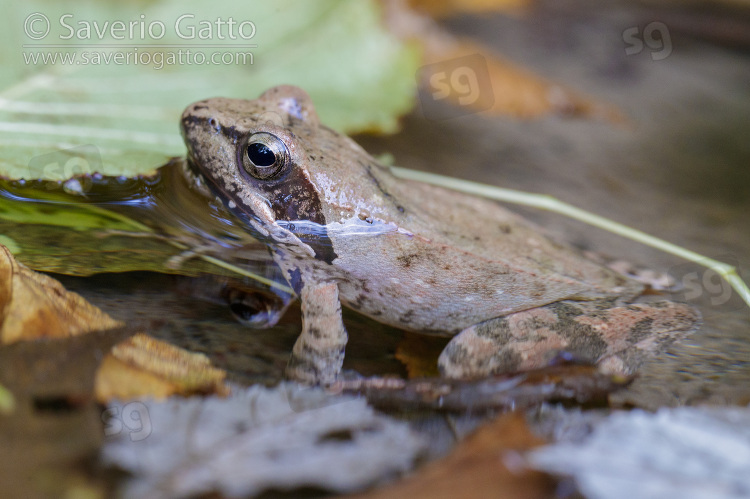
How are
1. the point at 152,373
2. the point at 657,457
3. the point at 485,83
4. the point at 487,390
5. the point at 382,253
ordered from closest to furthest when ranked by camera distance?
the point at 657,457
the point at 152,373
the point at 487,390
the point at 382,253
the point at 485,83

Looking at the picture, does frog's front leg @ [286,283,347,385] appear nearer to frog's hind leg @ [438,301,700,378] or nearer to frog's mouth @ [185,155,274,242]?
frog's mouth @ [185,155,274,242]

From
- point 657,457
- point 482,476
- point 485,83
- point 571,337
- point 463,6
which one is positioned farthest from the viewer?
point 463,6

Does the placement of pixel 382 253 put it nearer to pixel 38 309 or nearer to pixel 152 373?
pixel 152 373

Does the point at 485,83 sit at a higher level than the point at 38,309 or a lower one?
higher

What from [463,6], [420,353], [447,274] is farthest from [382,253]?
[463,6]

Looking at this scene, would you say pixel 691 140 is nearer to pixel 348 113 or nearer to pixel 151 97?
pixel 348 113

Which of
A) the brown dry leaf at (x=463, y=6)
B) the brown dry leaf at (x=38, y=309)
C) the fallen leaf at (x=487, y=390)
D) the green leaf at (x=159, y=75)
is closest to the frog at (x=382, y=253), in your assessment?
the fallen leaf at (x=487, y=390)

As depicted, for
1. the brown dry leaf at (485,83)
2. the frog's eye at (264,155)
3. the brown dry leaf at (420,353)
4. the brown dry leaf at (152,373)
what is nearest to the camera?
the brown dry leaf at (152,373)

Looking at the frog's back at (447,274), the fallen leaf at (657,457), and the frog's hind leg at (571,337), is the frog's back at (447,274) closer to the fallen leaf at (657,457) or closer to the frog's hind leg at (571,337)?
the frog's hind leg at (571,337)
